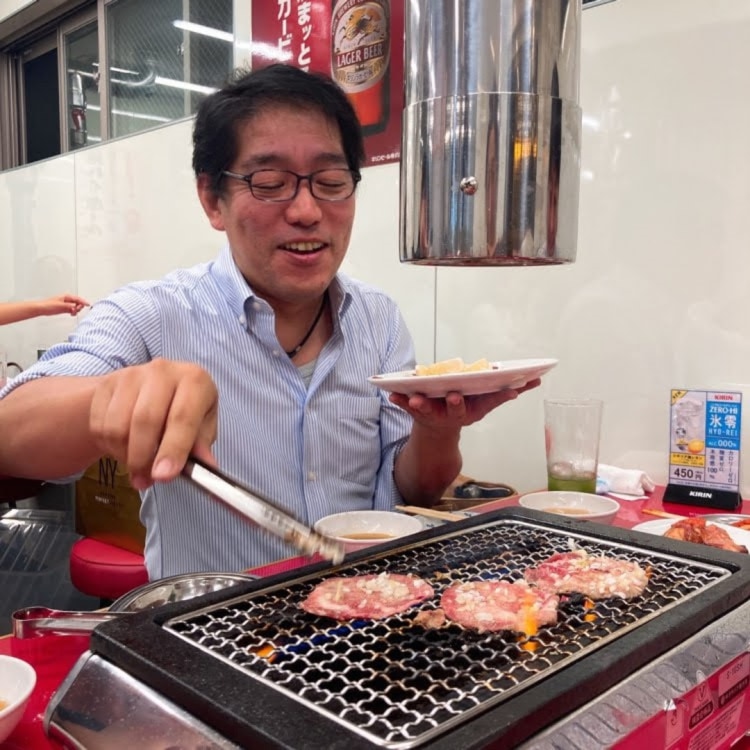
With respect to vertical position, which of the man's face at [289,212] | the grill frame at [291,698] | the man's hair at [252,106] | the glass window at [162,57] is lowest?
the grill frame at [291,698]

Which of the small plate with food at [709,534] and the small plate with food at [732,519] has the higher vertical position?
the small plate with food at [709,534]

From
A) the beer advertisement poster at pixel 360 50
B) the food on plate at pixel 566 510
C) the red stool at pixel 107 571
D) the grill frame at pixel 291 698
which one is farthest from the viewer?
the beer advertisement poster at pixel 360 50

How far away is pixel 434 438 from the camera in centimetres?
178

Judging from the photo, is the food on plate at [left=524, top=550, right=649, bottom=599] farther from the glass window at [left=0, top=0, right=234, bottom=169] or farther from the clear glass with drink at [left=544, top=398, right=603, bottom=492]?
the glass window at [left=0, top=0, right=234, bottom=169]

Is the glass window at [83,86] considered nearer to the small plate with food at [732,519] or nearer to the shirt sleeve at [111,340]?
the shirt sleeve at [111,340]

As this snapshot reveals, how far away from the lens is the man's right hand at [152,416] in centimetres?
86

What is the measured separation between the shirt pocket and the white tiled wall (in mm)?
812

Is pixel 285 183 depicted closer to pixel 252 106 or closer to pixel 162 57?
pixel 252 106

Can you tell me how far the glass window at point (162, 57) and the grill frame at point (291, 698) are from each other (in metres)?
3.55

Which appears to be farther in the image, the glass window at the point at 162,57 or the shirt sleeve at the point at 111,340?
the glass window at the point at 162,57

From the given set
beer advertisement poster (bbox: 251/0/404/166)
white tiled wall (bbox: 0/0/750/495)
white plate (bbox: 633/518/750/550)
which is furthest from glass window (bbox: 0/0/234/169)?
white plate (bbox: 633/518/750/550)

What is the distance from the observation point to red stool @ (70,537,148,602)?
2.53 meters

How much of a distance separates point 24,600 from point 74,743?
3173 millimetres

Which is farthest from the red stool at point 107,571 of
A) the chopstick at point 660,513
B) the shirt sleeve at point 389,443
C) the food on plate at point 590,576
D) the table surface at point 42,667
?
the food on plate at point 590,576
